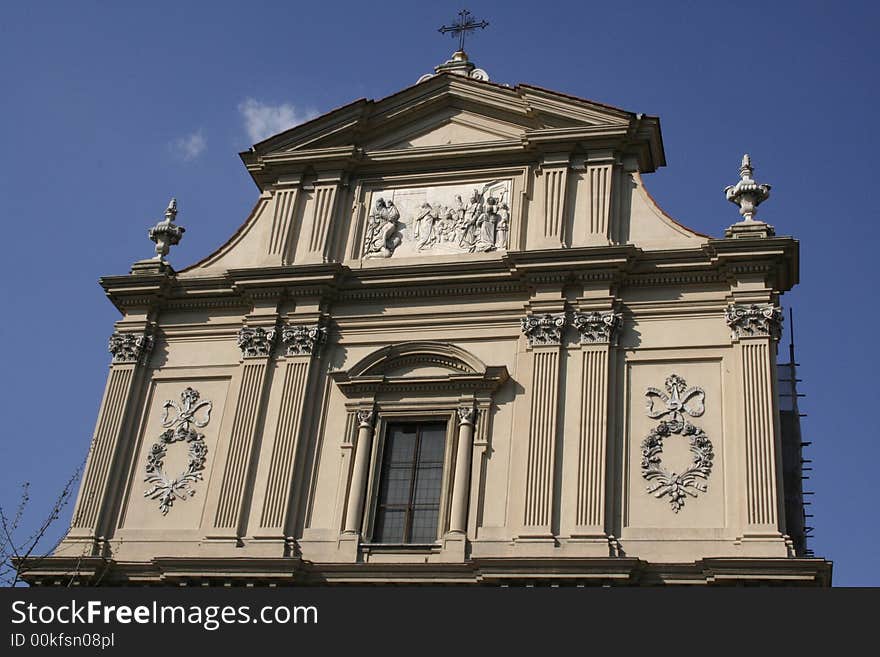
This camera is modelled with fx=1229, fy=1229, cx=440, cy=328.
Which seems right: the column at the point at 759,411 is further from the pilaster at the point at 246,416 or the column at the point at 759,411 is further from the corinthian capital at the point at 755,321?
the pilaster at the point at 246,416

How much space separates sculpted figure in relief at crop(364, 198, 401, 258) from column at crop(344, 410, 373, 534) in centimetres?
362

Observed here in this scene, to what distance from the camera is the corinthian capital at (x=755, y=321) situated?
2075 cm

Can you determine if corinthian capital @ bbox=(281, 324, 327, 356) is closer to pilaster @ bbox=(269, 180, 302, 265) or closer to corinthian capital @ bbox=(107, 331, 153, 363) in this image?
pilaster @ bbox=(269, 180, 302, 265)

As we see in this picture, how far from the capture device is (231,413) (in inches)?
896

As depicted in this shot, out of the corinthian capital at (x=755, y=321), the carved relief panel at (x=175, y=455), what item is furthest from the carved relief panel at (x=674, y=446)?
the carved relief panel at (x=175, y=455)

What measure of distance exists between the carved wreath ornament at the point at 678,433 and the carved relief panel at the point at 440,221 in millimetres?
4456

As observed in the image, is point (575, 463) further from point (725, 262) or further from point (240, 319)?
point (240, 319)

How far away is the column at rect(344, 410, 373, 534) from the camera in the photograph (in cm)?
2091

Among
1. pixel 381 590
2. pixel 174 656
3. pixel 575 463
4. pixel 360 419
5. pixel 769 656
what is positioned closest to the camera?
pixel 769 656

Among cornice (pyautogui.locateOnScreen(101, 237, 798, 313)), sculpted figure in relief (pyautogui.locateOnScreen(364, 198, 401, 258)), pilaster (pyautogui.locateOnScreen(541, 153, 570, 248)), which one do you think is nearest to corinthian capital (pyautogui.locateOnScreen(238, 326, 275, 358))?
cornice (pyautogui.locateOnScreen(101, 237, 798, 313))

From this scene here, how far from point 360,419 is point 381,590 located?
415 cm

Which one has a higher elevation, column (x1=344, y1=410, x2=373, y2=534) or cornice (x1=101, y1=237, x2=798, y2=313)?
cornice (x1=101, y1=237, x2=798, y2=313)

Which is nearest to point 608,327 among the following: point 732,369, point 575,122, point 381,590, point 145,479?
point 732,369

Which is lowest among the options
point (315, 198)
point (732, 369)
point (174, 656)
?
point (174, 656)
